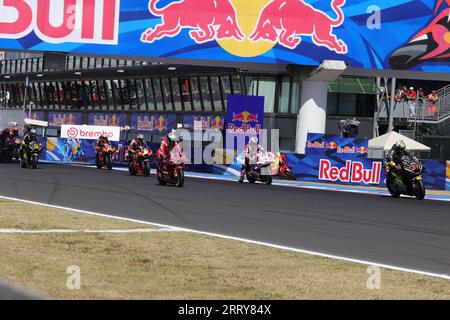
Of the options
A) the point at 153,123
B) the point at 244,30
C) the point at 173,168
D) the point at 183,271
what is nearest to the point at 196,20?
the point at 244,30

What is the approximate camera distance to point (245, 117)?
3131 cm

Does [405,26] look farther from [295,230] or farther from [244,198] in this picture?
[295,230]

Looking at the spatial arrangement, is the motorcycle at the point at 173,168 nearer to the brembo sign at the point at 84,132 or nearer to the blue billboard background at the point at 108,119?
the brembo sign at the point at 84,132

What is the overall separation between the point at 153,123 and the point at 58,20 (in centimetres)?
2586

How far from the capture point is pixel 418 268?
8852mm

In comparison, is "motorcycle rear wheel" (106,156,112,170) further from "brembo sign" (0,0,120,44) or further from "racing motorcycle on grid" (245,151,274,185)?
"racing motorcycle on grid" (245,151,274,185)

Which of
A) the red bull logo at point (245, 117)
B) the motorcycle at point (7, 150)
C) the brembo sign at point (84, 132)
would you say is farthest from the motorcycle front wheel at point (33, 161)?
the brembo sign at point (84, 132)

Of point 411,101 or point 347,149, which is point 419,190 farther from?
point 411,101

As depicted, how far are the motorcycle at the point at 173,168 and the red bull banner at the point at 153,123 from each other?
31.0 meters

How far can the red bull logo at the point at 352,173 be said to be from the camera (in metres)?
30.0

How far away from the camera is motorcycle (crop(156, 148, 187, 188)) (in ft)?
74.8

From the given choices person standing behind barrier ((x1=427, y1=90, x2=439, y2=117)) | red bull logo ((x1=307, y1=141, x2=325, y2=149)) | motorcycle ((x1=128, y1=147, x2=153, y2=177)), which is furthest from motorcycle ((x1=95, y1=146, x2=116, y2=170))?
person standing behind barrier ((x1=427, y1=90, x2=439, y2=117))
